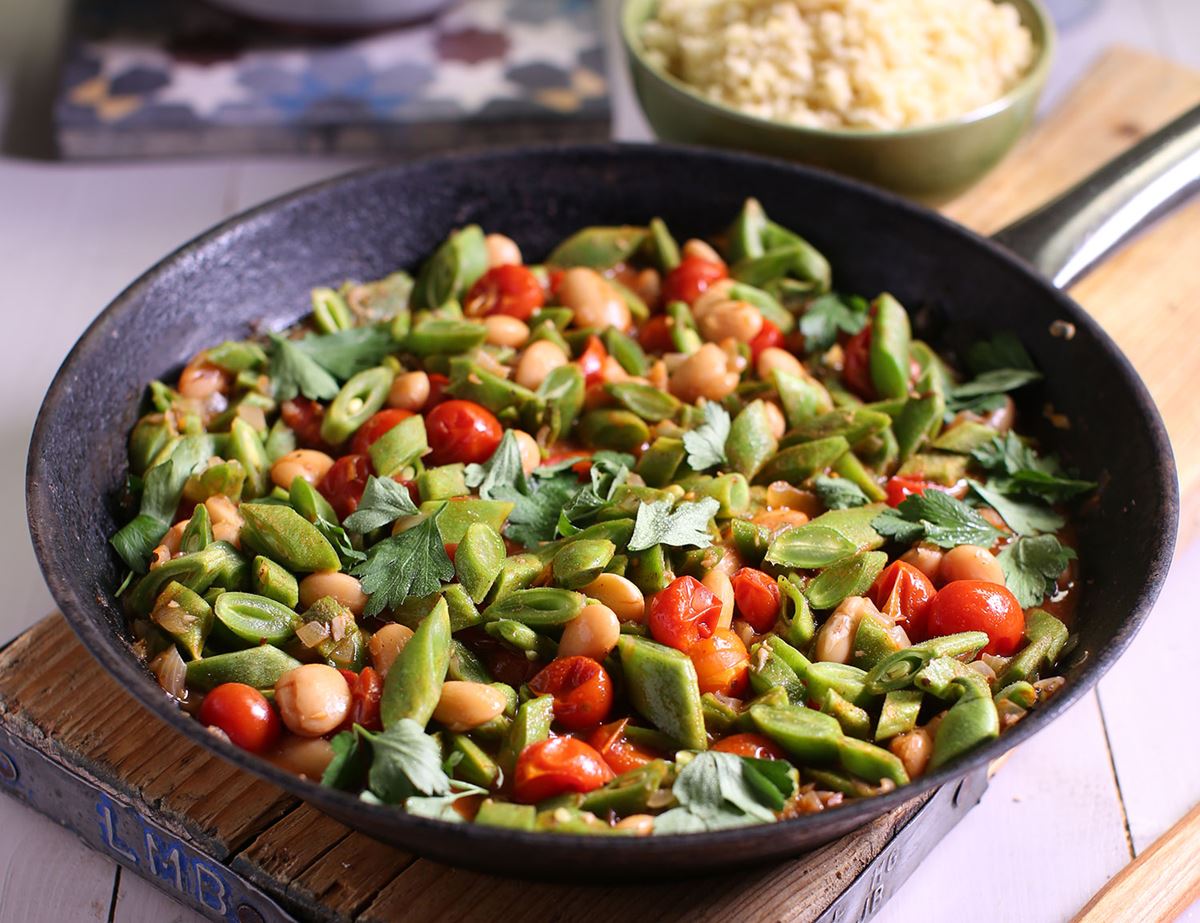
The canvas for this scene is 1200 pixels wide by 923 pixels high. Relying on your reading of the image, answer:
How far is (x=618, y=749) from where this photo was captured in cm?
143

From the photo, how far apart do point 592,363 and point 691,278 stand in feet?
0.86

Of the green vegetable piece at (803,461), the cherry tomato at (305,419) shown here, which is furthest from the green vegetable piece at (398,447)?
the green vegetable piece at (803,461)

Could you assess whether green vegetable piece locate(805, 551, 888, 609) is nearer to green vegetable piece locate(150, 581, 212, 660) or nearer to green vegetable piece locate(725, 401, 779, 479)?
green vegetable piece locate(725, 401, 779, 479)

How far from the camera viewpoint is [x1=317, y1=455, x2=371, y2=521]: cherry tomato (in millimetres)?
1713

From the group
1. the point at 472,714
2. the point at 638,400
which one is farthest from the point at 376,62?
the point at 472,714

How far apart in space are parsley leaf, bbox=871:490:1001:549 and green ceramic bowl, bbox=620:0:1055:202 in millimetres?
810

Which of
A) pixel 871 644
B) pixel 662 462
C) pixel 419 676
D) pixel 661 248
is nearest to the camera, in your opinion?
pixel 419 676

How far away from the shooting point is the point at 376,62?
297cm

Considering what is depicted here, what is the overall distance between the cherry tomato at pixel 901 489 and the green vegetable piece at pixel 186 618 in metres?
0.86

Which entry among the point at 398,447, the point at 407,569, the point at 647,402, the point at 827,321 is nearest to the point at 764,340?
the point at 827,321

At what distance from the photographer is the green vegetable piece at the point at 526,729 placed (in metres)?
1.40

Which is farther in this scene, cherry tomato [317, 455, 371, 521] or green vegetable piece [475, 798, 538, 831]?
cherry tomato [317, 455, 371, 521]

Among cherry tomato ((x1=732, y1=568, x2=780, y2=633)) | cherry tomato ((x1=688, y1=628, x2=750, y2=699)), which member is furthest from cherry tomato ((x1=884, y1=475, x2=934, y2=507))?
cherry tomato ((x1=688, y1=628, x2=750, y2=699))

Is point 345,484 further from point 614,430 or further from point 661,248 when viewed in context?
point 661,248
